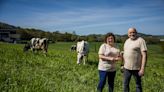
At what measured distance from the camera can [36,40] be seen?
1156 inches

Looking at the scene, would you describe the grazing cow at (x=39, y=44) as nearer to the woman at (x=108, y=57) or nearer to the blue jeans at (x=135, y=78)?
the woman at (x=108, y=57)

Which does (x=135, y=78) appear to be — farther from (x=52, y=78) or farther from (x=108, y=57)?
(x=52, y=78)

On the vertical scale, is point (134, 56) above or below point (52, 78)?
above

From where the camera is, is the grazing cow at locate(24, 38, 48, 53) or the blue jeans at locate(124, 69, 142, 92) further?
the grazing cow at locate(24, 38, 48, 53)

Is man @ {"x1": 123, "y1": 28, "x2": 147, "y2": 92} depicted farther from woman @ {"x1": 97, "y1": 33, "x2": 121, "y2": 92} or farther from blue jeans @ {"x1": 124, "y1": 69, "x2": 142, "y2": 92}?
woman @ {"x1": 97, "y1": 33, "x2": 121, "y2": 92}

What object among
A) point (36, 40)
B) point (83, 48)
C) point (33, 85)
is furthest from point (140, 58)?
point (36, 40)

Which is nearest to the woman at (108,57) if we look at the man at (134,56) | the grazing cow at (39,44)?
the man at (134,56)

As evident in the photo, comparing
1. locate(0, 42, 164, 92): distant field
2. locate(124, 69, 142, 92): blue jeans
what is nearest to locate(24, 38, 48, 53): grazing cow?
locate(0, 42, 164, 92): distant field

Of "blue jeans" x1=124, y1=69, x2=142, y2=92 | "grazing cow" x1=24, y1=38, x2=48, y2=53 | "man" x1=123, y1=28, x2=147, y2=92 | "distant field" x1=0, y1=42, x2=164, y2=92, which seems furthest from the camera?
"grazing cow" x1=24, y1=38, x2=48, y2=53

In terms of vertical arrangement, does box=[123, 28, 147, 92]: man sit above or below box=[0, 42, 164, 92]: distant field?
above

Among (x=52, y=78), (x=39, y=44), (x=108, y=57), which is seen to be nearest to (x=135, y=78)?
(x=108, y=57)

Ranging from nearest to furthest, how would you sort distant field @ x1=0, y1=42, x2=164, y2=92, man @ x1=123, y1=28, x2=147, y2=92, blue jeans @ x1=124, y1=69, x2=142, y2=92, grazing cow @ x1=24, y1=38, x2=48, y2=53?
1. distant field @ x1=0, y1=42, x2=164, y2=92
2. man @ x1=123, y1=28, x2=147, y2=92
3. blue jeans @ x1=124, y1=69, x2=142, y2=92
4. grazing cow @ x1=24, y1=38, x2=48, y2=53

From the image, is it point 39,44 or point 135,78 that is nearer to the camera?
point 135,78

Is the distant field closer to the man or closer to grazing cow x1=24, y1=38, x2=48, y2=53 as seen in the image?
the man
